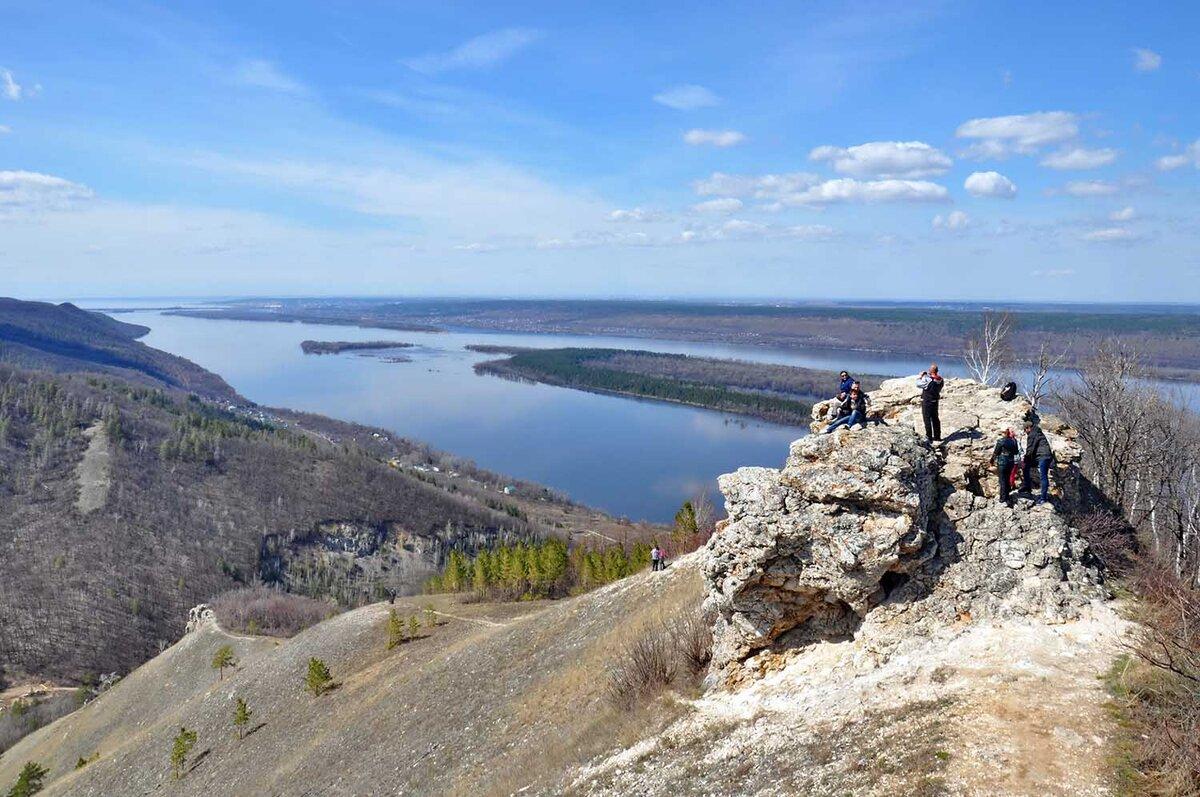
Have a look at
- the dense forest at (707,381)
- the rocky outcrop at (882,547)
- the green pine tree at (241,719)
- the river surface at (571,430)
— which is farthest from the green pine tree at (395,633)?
the dense forest at (707,381)

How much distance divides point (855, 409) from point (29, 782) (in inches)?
1557

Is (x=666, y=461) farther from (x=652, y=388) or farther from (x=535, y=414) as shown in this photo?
(x=652, y=388)

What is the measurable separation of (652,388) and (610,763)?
14754 cm

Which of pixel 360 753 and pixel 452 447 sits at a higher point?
pixel 360 753

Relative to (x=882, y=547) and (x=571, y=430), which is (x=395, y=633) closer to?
(x=882, y=547)

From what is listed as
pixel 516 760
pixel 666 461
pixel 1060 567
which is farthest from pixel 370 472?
pixel 1060 567

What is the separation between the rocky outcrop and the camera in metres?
12.6

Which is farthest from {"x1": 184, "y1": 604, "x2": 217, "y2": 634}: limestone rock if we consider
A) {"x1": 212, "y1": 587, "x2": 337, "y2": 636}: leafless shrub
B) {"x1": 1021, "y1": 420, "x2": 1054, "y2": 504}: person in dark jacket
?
{"x1": 1021, "y1": 420, "x2": 1054, "y2": 504}: person in dark jacket

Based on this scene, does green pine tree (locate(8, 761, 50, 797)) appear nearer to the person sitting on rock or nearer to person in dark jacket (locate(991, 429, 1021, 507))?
the person sitting on rock

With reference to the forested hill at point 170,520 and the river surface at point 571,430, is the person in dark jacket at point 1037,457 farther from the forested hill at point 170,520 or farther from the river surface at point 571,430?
the river surface at point 571,430

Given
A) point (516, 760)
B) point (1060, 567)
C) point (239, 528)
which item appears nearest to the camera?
point (1060, 567)

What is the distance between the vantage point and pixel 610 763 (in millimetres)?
13078

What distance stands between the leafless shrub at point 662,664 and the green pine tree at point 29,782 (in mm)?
30436

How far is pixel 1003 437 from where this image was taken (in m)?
13.5
